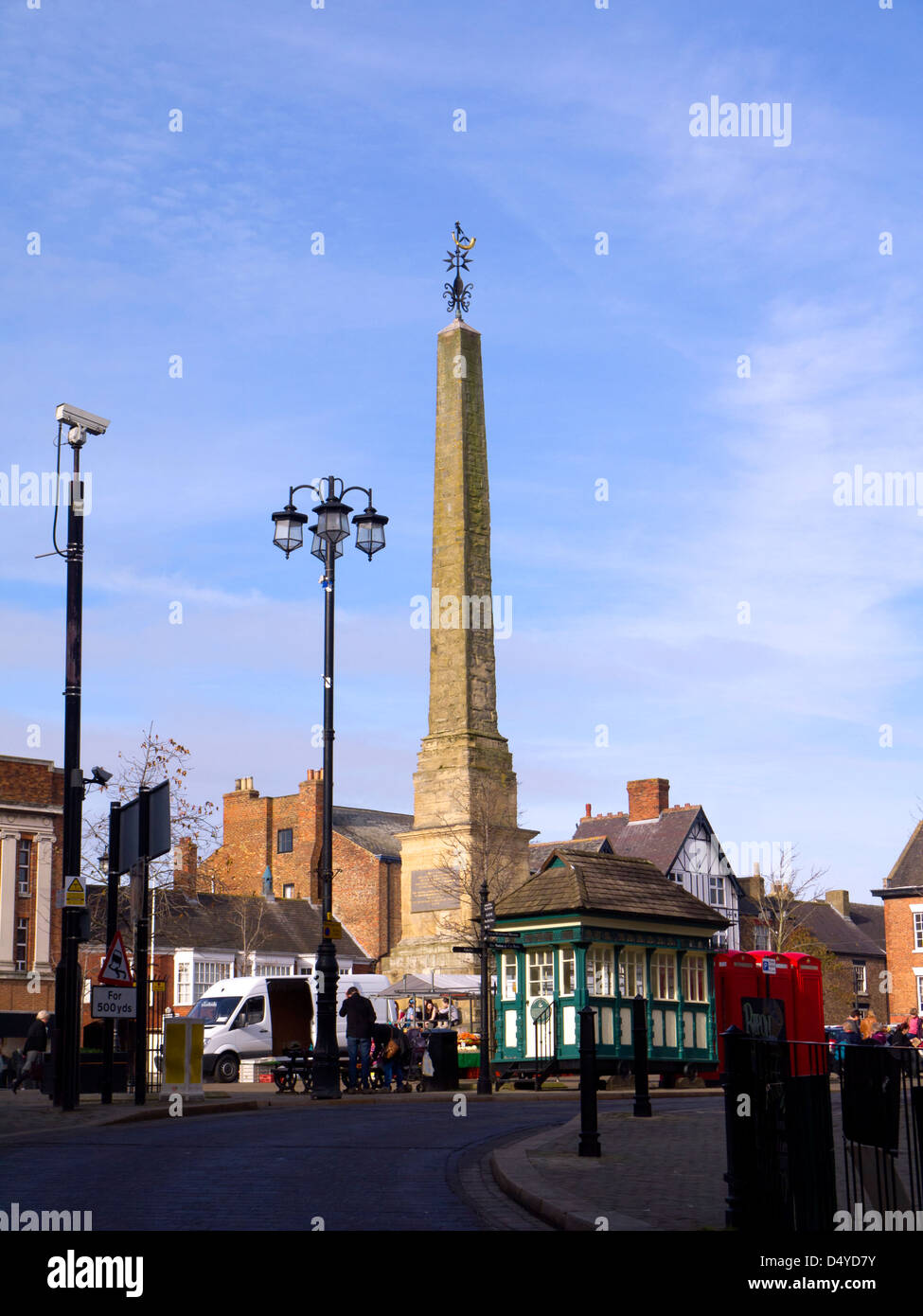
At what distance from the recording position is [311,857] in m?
72.6

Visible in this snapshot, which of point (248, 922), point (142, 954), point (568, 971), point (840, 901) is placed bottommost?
point (568, 971)

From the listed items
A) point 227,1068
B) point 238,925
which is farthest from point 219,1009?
point 238,925

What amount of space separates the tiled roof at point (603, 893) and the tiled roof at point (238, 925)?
1306 inches

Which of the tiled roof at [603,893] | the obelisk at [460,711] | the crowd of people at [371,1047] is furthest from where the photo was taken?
the obelisk at [460,711]

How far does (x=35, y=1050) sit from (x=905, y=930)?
44.9 meters

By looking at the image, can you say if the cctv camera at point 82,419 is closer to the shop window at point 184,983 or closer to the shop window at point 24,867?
the shop window at point 24,867

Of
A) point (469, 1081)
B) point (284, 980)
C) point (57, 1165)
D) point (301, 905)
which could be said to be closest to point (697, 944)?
point (469, 1081)

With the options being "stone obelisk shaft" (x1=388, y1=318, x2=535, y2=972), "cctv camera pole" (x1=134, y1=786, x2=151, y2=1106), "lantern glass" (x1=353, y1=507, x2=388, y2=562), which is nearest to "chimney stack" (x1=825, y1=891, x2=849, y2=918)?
"stone obelisk shaft" (x1=388, y1=318, x2=535, y2=972)

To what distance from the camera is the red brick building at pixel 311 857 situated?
226ft

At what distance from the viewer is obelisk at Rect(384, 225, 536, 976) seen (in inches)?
1679

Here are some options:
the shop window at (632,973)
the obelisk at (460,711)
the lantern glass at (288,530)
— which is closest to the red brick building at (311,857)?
the obelisk at (460,711)

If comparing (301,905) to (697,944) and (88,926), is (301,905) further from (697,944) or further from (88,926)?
(88,926)

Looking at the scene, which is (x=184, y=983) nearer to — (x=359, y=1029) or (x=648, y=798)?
(x=648, y=798)
